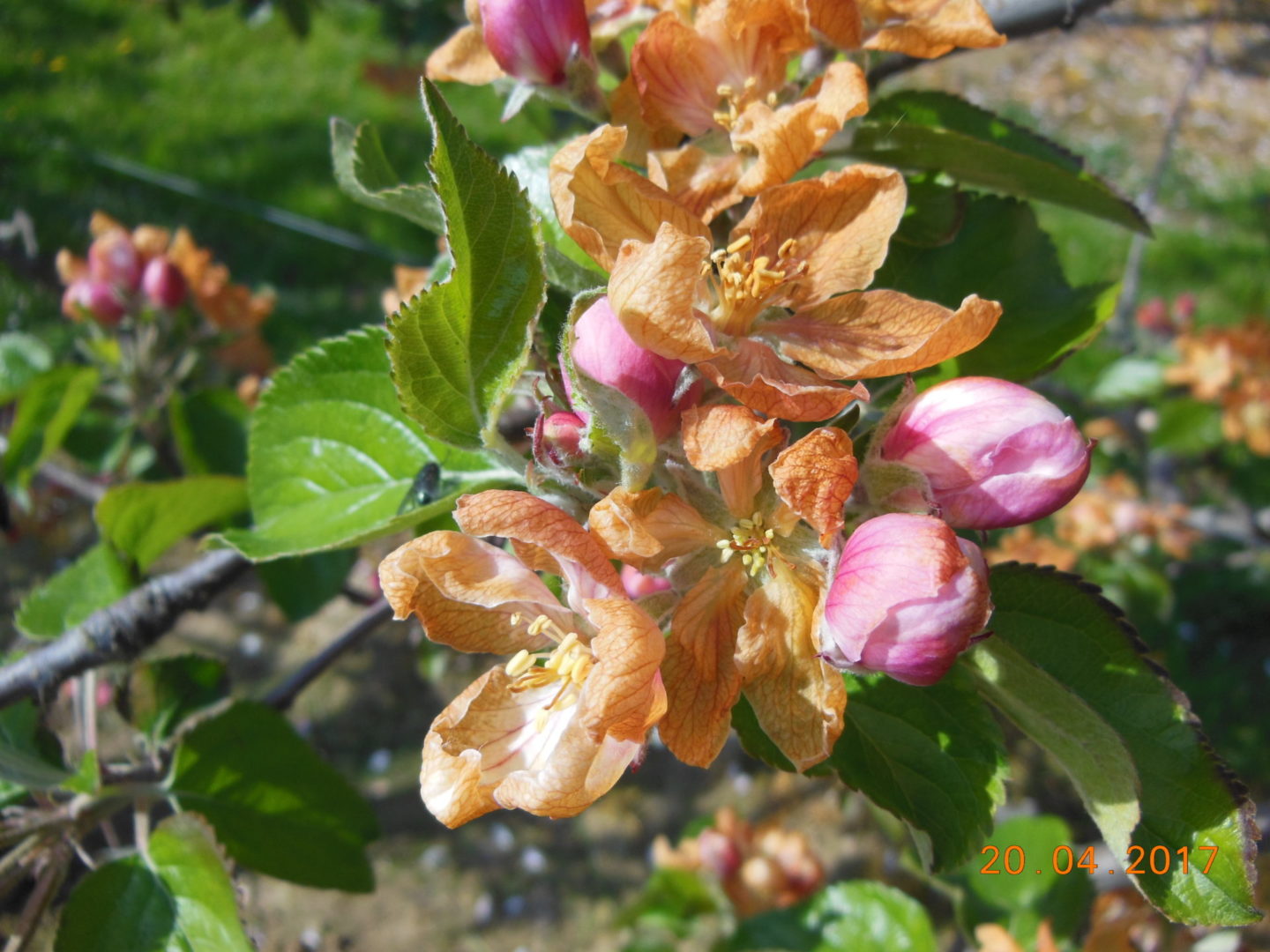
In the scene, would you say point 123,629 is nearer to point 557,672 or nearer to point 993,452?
point 557,672

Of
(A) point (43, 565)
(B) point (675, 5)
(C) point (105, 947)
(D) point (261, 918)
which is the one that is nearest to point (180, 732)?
(C) point (105, 947)

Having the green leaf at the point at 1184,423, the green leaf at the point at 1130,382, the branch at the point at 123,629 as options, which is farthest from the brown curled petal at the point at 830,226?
the green leaf at the point at 1184,423

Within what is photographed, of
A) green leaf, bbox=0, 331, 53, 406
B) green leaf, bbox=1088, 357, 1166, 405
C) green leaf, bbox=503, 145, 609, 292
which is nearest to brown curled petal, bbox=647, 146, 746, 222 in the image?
green leaf, bbox=503, 145, 609, 292

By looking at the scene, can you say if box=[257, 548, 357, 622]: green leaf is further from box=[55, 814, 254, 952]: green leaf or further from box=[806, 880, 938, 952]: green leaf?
box=[806, 880, 938, 952]: green leaf

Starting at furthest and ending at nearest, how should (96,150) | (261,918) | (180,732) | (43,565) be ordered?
(96,150)
(43,565)
(261,918)
(180,732)

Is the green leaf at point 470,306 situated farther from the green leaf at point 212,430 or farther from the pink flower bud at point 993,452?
the green leaf at point 212,430

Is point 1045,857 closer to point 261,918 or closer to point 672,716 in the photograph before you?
point 672,716
